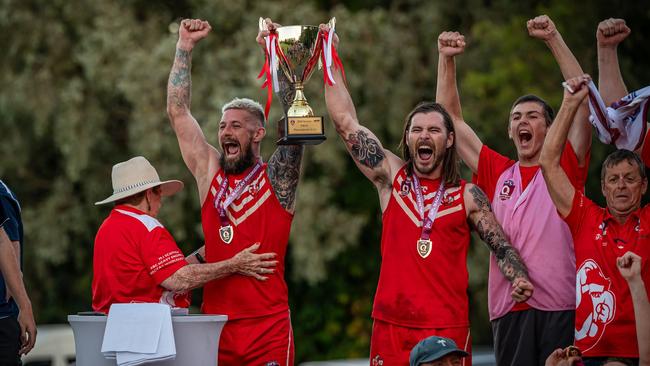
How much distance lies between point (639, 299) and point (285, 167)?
2.50 meters

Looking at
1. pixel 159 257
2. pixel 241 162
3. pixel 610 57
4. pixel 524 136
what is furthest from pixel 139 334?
pixel 610 57

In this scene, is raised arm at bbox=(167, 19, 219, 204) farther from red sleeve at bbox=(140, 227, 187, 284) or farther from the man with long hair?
the man with long hair

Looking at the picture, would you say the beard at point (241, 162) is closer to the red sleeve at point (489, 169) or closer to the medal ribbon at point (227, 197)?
the medal ribbon at point (227, 197)

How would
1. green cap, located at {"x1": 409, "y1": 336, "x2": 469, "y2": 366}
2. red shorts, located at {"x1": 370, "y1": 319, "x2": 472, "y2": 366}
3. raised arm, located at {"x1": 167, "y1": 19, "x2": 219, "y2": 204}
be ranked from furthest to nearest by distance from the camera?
1. raised arm, located at {"x1": 167, "y1": 19, "x2": 219, "y2": 204}
2. red shorts, located at {"x1": 370, "y1": 319, "x2": 472, "y2": 366}
3. green cap, located at {"x1": 409, "y1": 336, "x2": 469, "y2": 366}

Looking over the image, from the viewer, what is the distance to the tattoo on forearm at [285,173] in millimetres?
7984

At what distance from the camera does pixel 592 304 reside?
705 centimetres

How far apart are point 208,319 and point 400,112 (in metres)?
10.5

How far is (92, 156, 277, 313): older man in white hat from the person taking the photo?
7.34m

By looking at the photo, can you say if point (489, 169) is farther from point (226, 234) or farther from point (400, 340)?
point (226, 234)

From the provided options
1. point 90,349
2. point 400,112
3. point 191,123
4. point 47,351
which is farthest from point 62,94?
point 90,349

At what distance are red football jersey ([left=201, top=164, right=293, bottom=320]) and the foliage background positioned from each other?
780 centimetres

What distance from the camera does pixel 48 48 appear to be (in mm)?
18656

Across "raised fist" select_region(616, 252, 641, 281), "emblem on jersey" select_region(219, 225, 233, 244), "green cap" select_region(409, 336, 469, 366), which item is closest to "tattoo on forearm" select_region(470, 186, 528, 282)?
"raised fist" select_region(616, 252, 641, 281)

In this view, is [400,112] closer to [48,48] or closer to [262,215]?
[48,48]
